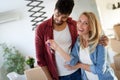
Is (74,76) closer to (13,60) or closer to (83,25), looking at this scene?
(83,25)

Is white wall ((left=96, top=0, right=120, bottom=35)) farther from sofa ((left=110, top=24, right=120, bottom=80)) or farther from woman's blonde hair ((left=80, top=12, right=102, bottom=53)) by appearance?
woman's blonde hair ((left=80, top=12, right=102, bottom=53))

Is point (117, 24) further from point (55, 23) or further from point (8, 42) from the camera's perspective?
point (8, 42)

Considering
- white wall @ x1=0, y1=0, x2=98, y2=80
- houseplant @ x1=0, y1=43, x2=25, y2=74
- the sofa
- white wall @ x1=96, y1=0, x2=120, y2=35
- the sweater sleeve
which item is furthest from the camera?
white wall @ x1=0, y1=0, x2=98, y2=80

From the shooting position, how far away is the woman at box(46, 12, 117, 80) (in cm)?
141

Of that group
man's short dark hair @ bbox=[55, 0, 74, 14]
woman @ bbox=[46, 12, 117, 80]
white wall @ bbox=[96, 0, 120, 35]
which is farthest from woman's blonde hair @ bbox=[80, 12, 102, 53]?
white wall @ bbox=[96, 0, 120, 35]

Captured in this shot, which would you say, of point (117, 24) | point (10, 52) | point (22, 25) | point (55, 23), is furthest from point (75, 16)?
point (55, 23)

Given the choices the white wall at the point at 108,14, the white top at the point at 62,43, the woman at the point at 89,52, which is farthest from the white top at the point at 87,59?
the white wall at the point at 108,14

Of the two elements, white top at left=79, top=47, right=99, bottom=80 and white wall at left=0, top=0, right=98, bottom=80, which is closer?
white top at left=79, top=47, right=99, bottom=80

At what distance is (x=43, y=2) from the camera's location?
3.95 metres

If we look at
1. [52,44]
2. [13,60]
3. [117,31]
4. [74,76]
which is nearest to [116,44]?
[117,31]

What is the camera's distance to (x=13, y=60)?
3.82 m

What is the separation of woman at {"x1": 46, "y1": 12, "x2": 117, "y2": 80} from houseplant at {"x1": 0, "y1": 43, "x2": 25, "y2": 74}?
2.42 meters

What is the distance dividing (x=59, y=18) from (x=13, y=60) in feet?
8.30

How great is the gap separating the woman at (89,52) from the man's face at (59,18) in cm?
11
